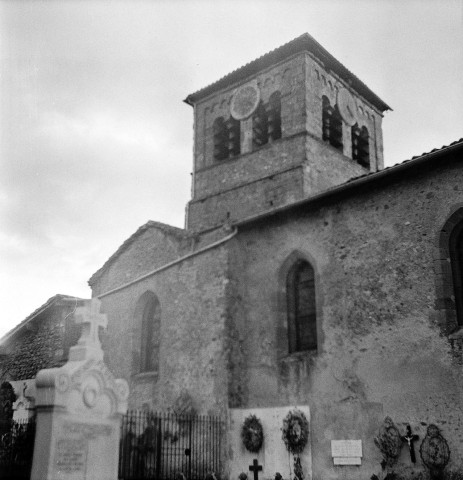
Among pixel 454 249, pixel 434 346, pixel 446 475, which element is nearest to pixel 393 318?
pixel 434 346

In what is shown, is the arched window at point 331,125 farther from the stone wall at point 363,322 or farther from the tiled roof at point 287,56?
the stone wall at point 363,322

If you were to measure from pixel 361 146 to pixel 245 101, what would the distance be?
15.2ft

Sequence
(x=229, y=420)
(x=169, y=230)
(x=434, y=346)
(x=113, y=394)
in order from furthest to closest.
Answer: (x=169, y=230) < (x=229, y=420) < (x=434, y=346) < (x=113, y=394)

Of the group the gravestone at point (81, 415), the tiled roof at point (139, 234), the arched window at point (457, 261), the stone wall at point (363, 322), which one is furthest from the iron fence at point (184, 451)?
the arched window at point (457, 261)

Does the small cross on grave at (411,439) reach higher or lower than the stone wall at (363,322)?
lower

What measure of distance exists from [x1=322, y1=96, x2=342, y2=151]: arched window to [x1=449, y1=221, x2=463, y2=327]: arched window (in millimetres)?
10010

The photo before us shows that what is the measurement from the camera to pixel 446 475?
9922 mm

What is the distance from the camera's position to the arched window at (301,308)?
1319 cm

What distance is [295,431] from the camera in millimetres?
12148

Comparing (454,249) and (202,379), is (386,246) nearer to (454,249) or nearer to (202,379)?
(454,249)

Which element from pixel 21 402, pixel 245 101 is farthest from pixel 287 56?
pixel 21 402

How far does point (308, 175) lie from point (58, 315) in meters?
8.45

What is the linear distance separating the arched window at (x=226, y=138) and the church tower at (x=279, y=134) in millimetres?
36

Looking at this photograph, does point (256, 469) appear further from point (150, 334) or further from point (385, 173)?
point (385, 173)
